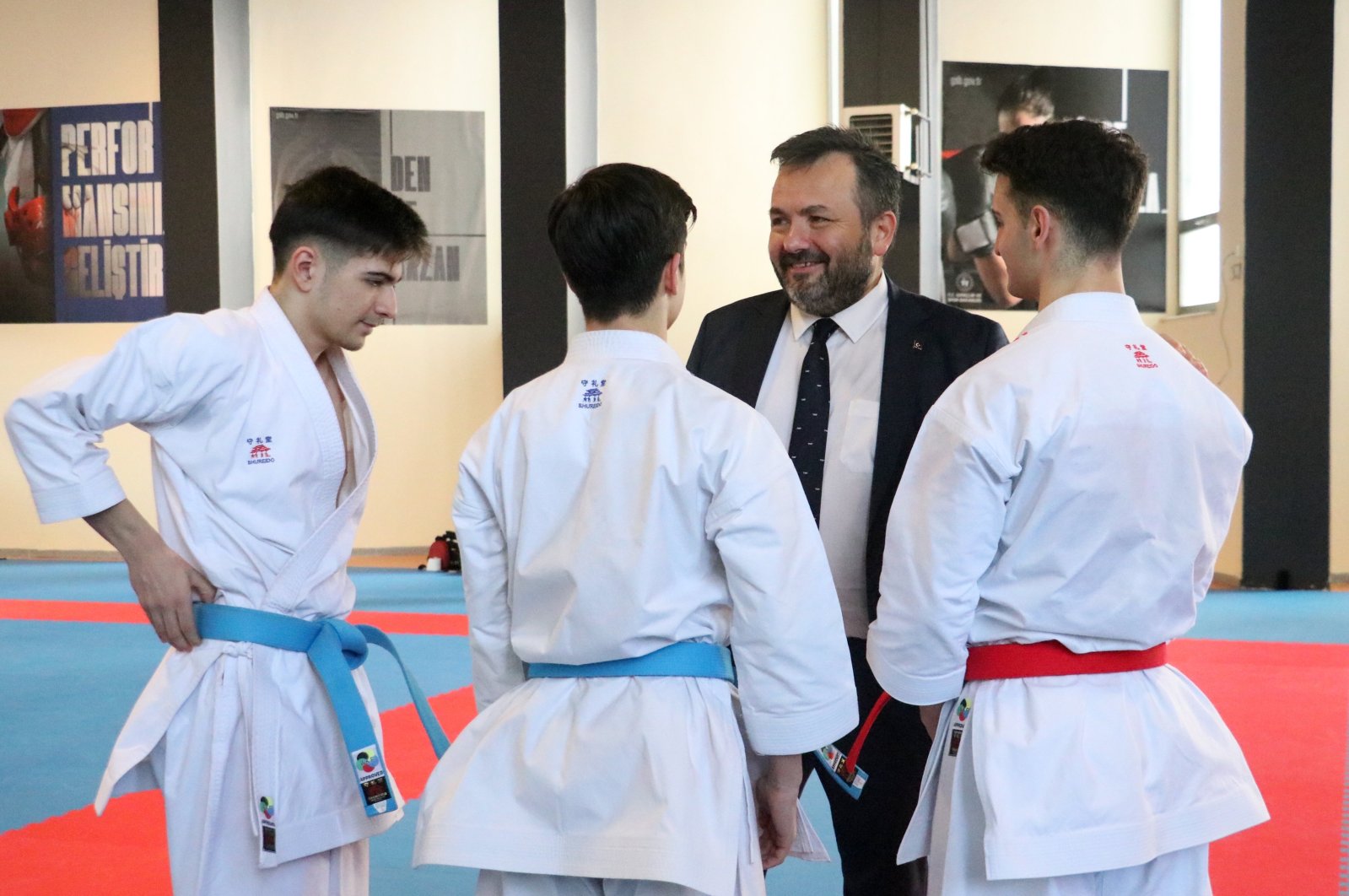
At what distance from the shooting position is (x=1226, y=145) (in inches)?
350

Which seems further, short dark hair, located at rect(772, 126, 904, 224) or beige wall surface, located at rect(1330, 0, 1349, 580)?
beige wall surface, located at rect(1330, 0, 1349, 580)

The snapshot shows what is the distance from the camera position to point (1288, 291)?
8.63m

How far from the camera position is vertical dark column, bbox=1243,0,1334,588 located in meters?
8.58

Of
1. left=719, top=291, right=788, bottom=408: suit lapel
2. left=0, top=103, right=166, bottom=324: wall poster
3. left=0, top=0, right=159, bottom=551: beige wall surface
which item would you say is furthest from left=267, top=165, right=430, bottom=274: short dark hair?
left=0, top=0, right=159, bottom=551: beige wall surface

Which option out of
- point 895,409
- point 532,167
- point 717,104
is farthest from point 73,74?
point 895,409

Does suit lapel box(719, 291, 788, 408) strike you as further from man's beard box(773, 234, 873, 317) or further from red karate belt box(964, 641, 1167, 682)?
red karate belt box(964, 641, 1167, 682)

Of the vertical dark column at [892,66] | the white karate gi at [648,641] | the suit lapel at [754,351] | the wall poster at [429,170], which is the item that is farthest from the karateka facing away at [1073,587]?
the wall poster at [429,170]

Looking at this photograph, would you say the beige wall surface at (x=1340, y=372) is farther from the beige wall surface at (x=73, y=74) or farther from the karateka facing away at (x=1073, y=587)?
the beige wall surface at (x=73, y=74)

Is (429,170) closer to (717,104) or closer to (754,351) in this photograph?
(717,104)

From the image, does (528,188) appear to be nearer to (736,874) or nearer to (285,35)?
(285,35)

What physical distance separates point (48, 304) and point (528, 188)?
4640 millimetres

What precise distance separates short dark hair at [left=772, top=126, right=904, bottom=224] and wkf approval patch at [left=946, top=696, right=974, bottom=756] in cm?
112

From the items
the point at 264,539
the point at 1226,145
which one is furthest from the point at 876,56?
the point at 264,539

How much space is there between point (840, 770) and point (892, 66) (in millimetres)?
8122
